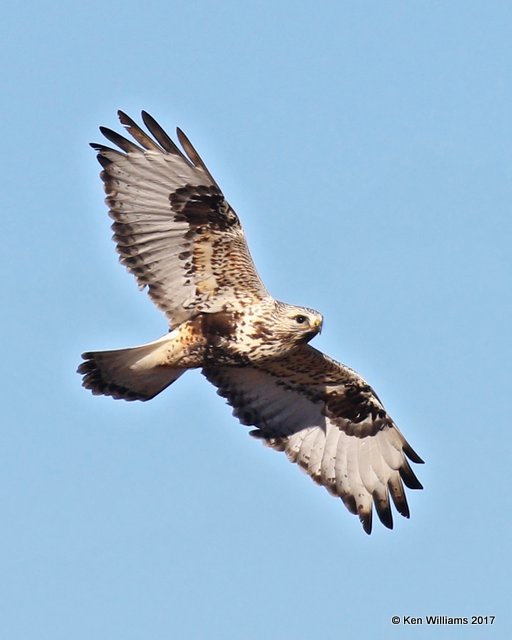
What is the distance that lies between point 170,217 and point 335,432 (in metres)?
2.82

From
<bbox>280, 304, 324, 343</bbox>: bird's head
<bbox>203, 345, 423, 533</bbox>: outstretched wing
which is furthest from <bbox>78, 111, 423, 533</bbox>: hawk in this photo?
<bbox>203, 345, 423, 533</bbox>: outstretched wing

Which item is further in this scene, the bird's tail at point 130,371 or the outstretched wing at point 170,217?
the bird's tail at point 130,371

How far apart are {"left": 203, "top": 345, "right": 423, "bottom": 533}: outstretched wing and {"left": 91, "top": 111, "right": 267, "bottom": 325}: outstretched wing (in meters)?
1.48

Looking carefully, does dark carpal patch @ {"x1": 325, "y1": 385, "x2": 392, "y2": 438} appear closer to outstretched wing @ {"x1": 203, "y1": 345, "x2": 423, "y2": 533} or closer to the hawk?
outstretched wing @ {"x1": 203, "y1": 345, "x2": 423, "y2": 533}

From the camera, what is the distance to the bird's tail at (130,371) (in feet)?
46.8

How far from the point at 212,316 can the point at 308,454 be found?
1.99m

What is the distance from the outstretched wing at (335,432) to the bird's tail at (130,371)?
0.93 m

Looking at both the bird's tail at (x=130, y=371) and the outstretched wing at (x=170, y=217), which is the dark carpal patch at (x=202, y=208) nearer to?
the outstretched wing at (x=170, y=217)

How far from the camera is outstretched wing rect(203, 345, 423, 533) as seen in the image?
15.3m

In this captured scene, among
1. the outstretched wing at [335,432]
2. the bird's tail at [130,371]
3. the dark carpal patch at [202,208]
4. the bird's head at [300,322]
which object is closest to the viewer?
the bird's head at [300,322]

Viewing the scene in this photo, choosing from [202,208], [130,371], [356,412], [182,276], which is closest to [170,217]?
[202,208]

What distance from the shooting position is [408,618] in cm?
1452

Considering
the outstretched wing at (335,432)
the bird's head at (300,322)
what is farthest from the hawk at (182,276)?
the outstretched wing at (335,432)

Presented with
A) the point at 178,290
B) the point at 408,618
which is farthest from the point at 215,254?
the point at 408,618
